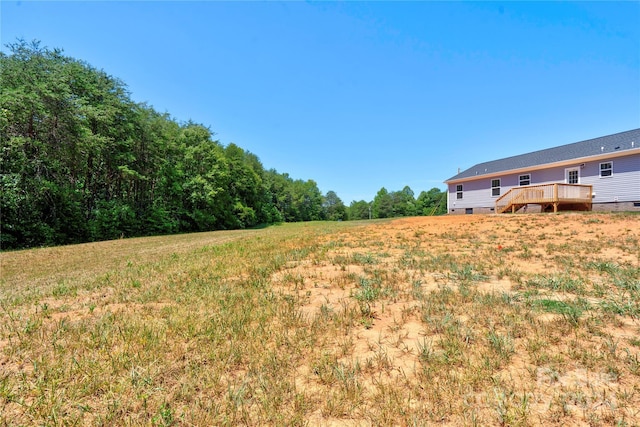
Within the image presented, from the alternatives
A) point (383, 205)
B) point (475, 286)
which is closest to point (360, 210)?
point (383, 205)

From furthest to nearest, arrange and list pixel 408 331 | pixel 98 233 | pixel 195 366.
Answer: pixel 98 233 < pixel 408 331 < pixel 195 366

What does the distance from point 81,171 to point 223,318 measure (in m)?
19.6

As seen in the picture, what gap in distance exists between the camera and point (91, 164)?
17266 mm

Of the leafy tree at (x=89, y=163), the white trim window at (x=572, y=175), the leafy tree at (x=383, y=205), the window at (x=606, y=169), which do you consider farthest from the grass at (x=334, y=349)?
the leafy tree at (x=383, y=205)

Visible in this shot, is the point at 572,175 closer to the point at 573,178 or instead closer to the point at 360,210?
the point at 573,178

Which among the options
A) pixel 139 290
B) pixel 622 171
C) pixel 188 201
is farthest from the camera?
pixel 188 201

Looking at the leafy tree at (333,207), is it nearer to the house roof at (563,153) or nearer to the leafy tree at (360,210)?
the leafy tree at (360,210)

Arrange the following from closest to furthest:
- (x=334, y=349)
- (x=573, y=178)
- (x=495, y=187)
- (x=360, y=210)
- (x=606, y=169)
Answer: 1. (x=334, y=349)
2. (x=606, y=169)
3. (x=573, y=178)
4. (x=495, y=187)
5. (x=360, y=210)

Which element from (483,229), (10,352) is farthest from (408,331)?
(483,229)

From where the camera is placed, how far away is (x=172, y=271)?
5445 mm

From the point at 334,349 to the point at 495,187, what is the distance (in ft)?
74.4

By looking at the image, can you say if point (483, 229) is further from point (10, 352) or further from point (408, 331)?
point (10, 352)

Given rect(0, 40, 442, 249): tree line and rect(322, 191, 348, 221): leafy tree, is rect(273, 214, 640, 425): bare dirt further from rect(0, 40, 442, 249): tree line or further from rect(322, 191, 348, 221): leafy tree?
rect(322, 191, 348, 221): leafy tree

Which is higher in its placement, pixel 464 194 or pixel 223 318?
pixel 464 194
